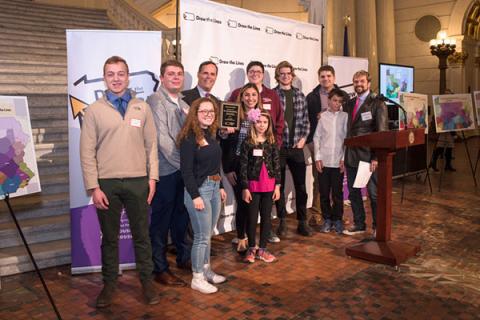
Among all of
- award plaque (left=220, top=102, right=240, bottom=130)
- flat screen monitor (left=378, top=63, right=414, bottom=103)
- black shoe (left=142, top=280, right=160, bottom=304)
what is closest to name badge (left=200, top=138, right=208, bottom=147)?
award plaque (left=220, top=102, right=240, bottom=130)

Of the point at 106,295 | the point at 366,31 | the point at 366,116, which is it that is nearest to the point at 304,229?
the point at 366,116

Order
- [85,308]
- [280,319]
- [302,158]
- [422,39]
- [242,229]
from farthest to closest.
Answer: [422,39] < [302,158] < [242,229] < [85,308] < [280,319]

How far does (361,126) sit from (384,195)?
863 millimetres

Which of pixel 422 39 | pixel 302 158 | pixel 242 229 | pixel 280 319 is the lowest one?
pixel 280 319

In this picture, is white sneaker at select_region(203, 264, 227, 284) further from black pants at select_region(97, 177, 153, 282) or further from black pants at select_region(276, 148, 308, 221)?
black pants at select_region(276, 148, 308, 221)

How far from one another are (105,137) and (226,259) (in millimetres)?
1740

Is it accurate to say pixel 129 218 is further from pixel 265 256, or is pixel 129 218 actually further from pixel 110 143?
pixel 265 256

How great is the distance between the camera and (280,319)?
292 cm

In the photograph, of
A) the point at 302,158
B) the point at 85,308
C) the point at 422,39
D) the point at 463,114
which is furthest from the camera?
the point at 422,39

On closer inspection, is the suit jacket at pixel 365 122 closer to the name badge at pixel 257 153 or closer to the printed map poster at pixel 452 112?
the name badge at pixel 257 153

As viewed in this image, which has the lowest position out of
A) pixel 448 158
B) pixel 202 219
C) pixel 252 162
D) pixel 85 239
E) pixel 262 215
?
pixel 85 239

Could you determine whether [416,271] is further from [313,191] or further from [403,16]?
[403,16]

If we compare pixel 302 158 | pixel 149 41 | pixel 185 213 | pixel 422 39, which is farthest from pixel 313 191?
pixel 422 39

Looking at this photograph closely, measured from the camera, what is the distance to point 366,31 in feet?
40.1
